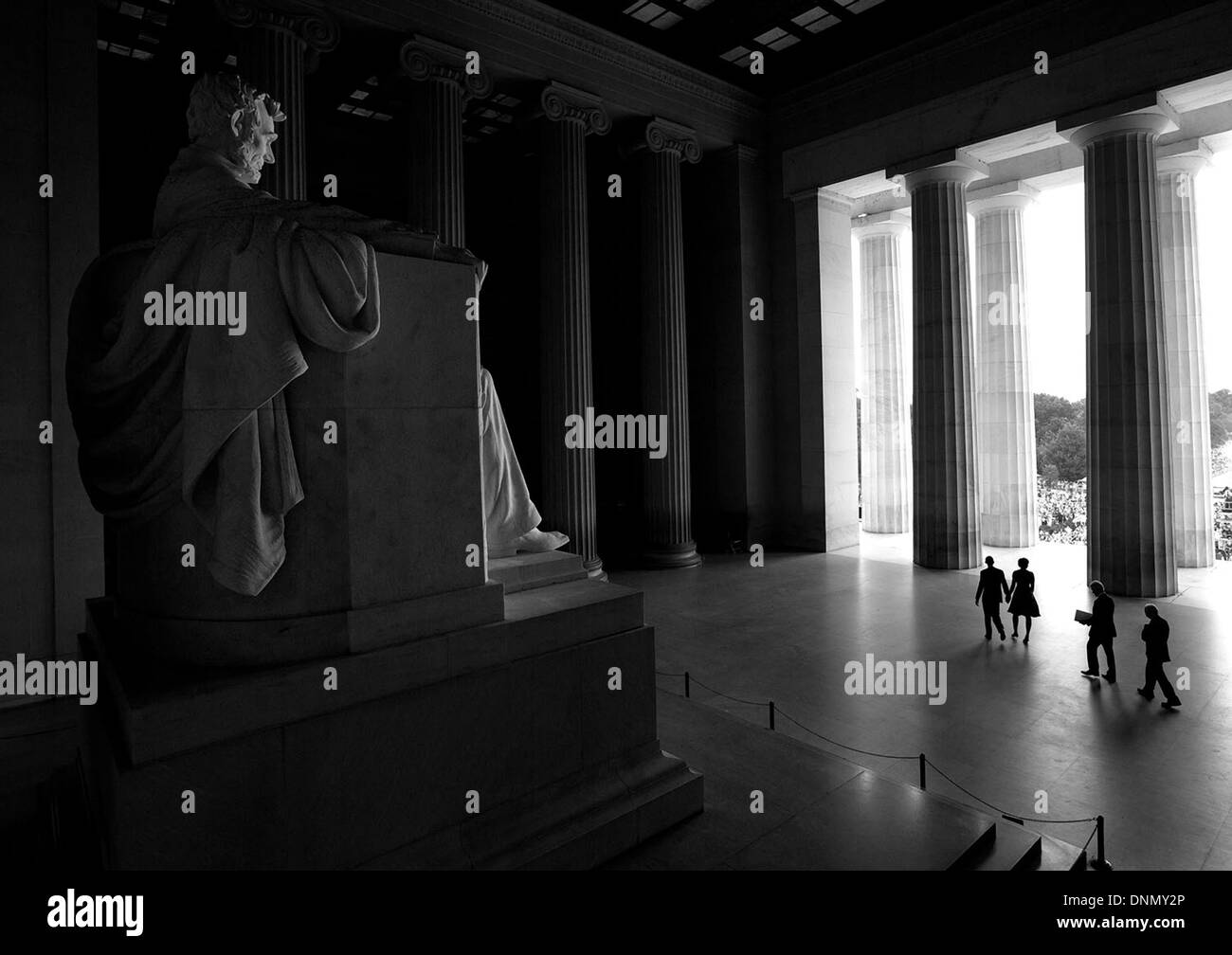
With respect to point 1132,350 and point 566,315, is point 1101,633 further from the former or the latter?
point 566,315

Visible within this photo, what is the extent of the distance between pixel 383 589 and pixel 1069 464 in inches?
2048

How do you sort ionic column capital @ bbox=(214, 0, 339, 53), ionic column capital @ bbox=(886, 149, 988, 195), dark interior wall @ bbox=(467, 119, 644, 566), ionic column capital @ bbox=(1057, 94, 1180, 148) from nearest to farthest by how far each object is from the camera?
1. ionic column capital @ bbox=(214, 0, 339, 53)
2. ionic column capital @ bbox=(1057, 94, 1180, 148)
3. ionic column capital @ bbox=(886, 149, 988, 195)
4. dark interior wall @ bbox=(467, 119, 644, 566)

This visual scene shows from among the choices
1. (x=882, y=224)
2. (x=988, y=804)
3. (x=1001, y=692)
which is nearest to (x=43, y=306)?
(x=988, y=804)

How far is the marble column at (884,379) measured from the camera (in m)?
26.9

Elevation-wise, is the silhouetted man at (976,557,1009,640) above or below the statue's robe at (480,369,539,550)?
below

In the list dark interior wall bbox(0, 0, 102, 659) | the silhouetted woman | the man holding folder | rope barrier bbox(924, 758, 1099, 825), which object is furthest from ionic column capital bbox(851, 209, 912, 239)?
dark interior wall bbox(0, 0, 102, 659)

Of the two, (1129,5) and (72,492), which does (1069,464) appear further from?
(72,492)

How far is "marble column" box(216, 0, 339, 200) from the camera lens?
14.0m

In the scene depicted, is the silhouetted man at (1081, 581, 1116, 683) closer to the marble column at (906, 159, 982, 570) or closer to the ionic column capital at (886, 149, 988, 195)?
the marble column at (906, 159, 982, 570)

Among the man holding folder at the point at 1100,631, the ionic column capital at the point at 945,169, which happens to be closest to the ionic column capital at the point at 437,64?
the ionic column capital at the point at 945,169

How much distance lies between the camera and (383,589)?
4586mm

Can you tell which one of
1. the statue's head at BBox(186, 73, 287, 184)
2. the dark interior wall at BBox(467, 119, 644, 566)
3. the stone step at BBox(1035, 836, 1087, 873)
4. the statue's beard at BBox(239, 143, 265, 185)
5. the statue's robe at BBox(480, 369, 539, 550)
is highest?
the dark interior wall at BBox(467, 119, 644, 566)

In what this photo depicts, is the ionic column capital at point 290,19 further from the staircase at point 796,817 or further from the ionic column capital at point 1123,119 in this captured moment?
the ionic column capital at point 1123,119

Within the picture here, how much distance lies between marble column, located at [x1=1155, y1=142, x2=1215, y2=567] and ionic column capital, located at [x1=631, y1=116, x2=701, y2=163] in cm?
1237
